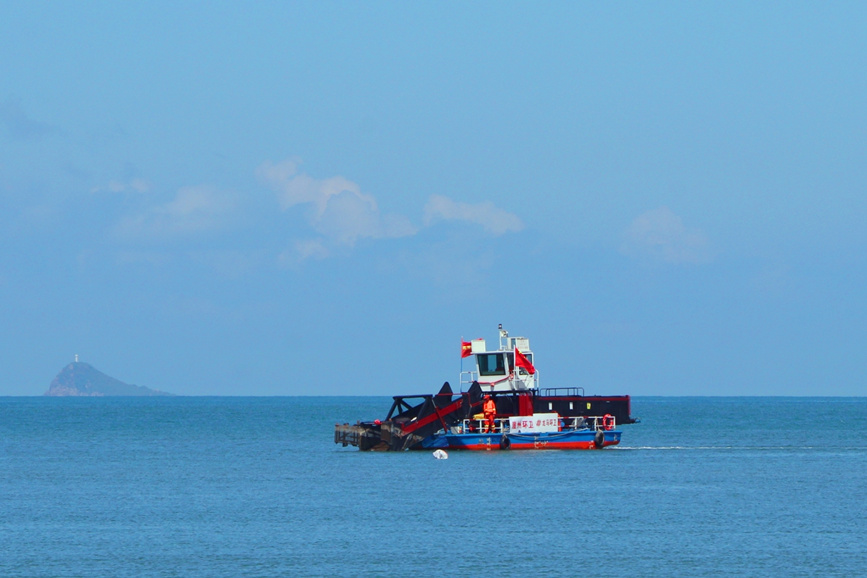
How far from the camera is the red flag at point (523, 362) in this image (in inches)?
3081

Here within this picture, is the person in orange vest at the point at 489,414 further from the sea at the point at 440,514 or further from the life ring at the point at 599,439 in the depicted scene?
the life ring at the point at 599,439

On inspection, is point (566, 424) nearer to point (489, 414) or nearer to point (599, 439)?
point (599, 439)

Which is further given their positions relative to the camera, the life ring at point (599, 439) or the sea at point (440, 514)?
the life ring at point (599, 439)

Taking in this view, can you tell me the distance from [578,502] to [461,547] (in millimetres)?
12341

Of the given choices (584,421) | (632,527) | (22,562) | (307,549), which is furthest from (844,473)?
(22,562)

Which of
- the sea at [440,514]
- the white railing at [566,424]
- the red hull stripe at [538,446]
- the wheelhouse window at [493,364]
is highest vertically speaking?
the wheelhouse window at [493,364]

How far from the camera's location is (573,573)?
3731 centimetres

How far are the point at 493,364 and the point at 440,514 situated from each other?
29.6m

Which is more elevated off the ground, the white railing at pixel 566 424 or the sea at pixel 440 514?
the white railing at pixel 566 424

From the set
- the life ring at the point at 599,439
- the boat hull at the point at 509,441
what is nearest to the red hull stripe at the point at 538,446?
the boat hull at the point at 509,441

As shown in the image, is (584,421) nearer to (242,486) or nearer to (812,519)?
(242,486)

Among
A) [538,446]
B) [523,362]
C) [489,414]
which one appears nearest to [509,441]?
[538,446]

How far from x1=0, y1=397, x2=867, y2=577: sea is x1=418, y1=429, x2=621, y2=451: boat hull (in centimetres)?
84

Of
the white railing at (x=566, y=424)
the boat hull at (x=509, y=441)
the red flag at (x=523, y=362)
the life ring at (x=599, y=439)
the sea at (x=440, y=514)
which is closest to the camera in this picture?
the sea at (x=440, y=514)
